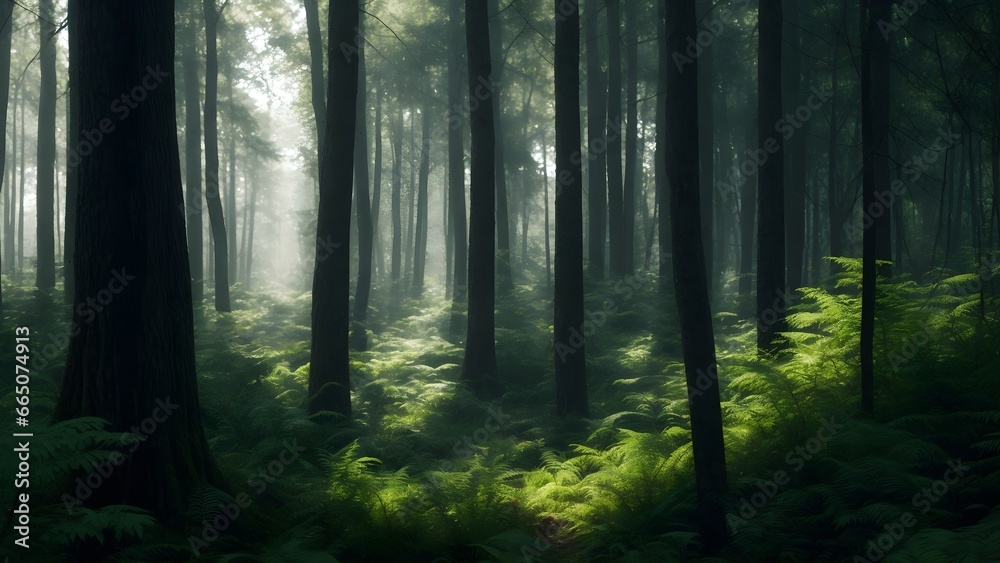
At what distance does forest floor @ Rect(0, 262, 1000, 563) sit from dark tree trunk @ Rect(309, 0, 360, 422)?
59 centimetres

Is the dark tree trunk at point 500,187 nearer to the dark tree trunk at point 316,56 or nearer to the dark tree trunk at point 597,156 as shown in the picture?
the dark tree trunk at point 597,156

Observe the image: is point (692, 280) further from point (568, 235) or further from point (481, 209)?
point (481, 209)

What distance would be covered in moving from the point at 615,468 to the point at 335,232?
5.54m

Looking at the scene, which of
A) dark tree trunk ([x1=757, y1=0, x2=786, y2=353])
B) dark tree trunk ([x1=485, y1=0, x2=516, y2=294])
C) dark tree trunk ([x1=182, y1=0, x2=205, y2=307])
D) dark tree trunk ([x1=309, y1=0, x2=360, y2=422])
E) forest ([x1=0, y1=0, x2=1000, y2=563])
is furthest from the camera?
dark tree trunk ([x1=182, y1=0, x2=205, y2=307])

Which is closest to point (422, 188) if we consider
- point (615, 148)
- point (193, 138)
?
point (193, 138)

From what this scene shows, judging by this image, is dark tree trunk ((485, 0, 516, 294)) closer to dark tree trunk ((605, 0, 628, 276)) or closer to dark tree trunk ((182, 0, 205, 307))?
dark tree trunk ((605, 0, 628, 276))

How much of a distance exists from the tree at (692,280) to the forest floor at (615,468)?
47 cm

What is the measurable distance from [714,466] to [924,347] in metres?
3.57

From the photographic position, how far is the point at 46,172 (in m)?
21.4

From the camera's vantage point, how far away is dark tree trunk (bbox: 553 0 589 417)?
11.1 m

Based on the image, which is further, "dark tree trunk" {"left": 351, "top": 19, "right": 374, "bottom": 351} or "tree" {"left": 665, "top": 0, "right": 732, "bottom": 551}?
"dark tree trunk" {"left": 351, "top": 19, "right": 374, "bottom": 351}

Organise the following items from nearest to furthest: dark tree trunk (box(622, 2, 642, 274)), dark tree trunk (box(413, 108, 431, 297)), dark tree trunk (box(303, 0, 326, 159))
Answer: dark tree trunk (box(303, 0, 326, 159)) → dark tree trunk (box(622, 2, 642, 274)) → dark tree trunk (box(413, 108, 431, 297))

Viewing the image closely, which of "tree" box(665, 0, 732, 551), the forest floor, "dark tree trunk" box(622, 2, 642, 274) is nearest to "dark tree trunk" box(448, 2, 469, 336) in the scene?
"dark tree trunk" box(622, 2, 642, 274)

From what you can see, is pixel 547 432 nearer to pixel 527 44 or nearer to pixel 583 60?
pixel 527 44
